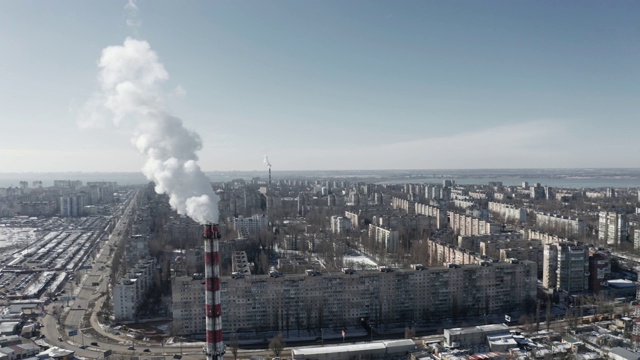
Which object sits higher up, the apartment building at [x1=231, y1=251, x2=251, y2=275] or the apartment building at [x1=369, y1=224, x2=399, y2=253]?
the apartment building at [x1=231, y1=251, x2=251, y2=275]

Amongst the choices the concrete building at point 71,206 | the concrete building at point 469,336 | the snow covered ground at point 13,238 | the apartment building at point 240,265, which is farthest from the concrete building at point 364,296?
the concrete building at point 71,206

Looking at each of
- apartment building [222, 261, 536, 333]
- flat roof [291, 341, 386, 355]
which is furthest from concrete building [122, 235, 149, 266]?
flat roof [291, 341, 386, 355]

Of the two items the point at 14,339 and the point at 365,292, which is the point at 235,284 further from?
the point at 14,339

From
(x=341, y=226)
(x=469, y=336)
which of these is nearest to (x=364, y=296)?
(x=469, y=336)

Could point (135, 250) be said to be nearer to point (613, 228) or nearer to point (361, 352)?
point (361, 352)

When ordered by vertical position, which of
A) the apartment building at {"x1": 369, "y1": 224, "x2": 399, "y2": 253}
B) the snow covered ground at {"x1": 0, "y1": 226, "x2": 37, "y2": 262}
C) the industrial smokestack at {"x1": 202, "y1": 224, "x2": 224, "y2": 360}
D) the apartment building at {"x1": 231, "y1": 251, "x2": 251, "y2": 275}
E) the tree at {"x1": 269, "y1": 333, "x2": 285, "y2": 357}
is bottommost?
the snow covered ground at {"x1": 0, "y1": 226, "x2": 37, "y2": 262}

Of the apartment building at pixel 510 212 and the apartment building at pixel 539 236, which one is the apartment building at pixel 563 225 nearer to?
the apartment building at pixel 539 236

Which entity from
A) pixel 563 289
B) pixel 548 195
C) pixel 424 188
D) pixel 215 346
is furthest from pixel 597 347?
pixel 424 188

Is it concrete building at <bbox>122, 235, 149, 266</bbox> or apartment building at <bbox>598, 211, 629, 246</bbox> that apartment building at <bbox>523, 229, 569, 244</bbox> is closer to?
apartment building at <bbox>598, 211, 629, 246</bbox>

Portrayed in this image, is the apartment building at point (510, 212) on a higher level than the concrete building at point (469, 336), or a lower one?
higher
